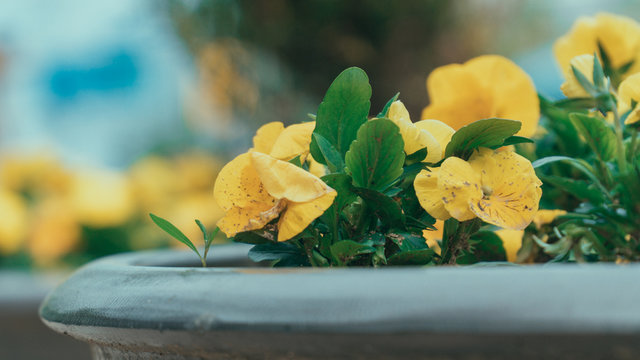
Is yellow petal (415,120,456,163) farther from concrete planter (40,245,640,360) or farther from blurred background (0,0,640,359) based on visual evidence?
blurred background (0,0,640,359)

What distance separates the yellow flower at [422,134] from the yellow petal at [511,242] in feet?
0.41

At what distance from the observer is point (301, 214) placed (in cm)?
26

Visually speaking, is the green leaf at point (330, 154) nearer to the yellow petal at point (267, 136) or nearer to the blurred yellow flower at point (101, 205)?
the yellow petal at point (267, 136)

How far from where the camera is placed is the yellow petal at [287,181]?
10.1 inches

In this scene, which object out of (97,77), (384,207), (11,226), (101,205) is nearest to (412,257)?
(384,207)

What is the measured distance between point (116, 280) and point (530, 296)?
7.4 inches

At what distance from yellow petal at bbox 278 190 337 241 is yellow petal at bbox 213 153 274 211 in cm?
2

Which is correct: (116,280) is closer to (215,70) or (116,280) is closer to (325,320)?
(325,320)

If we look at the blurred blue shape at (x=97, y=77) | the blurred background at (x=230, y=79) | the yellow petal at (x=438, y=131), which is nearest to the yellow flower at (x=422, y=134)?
the yellow petal at (x=438, y=131)

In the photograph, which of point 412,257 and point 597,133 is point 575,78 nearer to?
point 597,133

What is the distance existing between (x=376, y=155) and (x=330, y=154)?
1.2 inches

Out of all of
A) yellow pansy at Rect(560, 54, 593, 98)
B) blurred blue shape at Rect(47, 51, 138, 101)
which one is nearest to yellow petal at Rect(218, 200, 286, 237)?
yellow pansy at Rect(560, 54, 593, 98)

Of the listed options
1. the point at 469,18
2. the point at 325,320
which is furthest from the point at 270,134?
the point at 469,18

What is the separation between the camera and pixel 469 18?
154 centimetres
